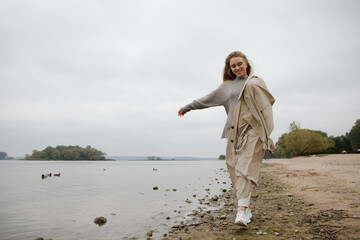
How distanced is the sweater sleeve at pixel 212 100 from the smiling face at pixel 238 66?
422 mm

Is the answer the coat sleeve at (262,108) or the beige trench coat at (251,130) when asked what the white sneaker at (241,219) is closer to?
the beige trench coat at (251,130)

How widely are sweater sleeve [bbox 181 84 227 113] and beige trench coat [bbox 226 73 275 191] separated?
48cm

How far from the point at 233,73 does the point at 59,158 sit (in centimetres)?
14862

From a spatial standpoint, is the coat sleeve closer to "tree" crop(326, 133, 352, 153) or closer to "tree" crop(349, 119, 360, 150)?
"tree" crop(349, 119, 360, 150)

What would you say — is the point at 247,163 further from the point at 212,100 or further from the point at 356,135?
the point at 356,135

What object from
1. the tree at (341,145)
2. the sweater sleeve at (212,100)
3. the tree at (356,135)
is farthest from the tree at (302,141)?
the sweater sleeve at (212,100)

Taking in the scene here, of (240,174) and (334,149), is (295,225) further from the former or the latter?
(334,149)

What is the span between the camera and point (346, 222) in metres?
3.60

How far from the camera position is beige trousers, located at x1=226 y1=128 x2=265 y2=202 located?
157 inches

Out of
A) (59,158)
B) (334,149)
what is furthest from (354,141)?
(59,158)

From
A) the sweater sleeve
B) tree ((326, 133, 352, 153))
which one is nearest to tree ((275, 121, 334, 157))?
tree ((326, 133, 352, 153))

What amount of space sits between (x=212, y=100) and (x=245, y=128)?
3.22 ft

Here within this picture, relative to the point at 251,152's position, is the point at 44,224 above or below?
below

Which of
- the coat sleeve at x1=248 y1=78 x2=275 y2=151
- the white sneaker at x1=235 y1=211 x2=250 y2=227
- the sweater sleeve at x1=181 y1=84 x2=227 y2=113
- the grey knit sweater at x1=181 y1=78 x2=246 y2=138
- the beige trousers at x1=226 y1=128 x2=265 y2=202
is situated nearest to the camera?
the white sneaker at x1=235 y1=211 x2=250 y2=227
